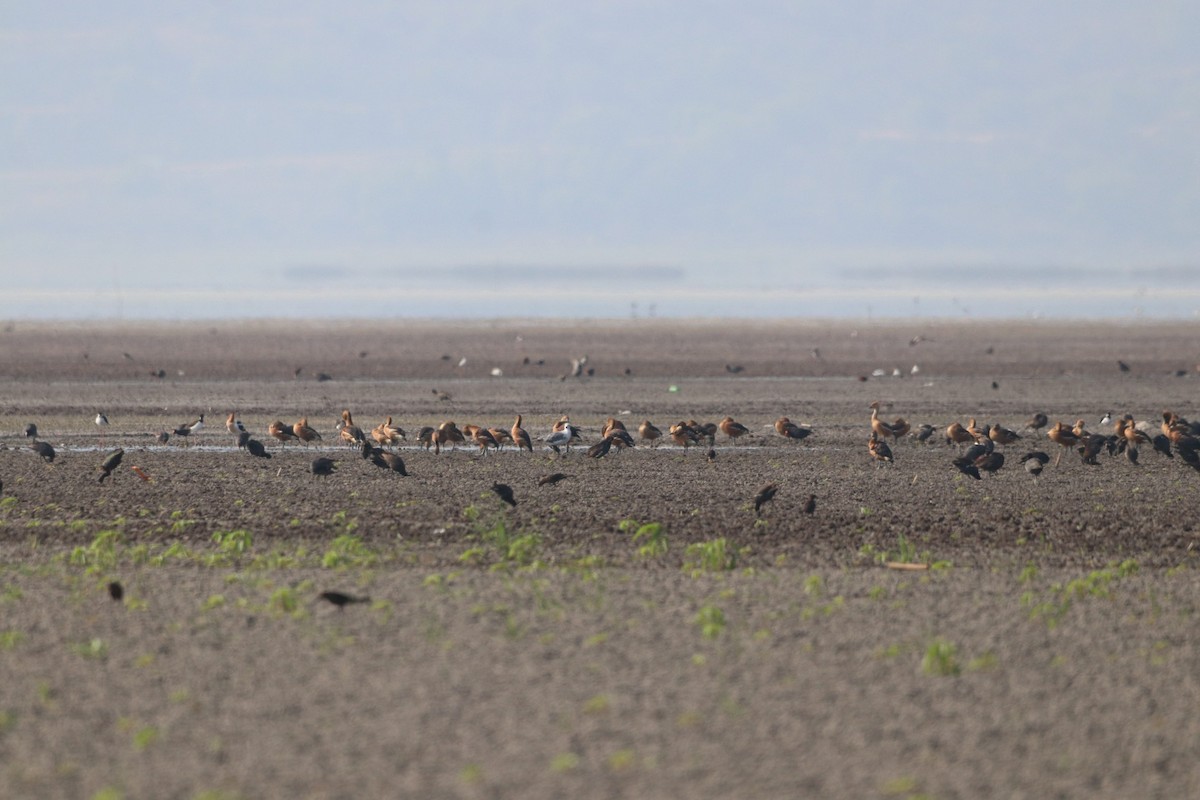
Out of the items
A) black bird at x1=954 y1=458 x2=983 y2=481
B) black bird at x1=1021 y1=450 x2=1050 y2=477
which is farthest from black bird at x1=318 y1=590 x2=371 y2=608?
black bird at x1=1021 y1=450 x2=1050 y2=477

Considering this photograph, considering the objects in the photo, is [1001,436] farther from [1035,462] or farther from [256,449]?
[256,449]

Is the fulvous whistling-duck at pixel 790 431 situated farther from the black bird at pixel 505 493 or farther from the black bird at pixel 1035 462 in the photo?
the black bird at pixel 505 493

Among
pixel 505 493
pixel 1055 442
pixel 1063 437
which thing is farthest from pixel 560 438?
pixel 1055 442

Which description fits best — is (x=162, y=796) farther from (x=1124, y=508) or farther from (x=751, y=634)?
(x=1124, y=508)

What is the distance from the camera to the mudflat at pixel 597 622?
8.52 meters

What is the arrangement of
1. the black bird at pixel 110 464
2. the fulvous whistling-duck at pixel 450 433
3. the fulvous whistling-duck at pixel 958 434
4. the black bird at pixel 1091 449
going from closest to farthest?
the black bird at pixel 110 464 < the black bird at pixel 1091 449 < the fulvous whistling-duck at pixel 450 433 < the fulvous whistling-duck at pixel 958 434

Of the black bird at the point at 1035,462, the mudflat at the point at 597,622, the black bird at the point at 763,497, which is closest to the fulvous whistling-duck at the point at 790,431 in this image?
the mudflat at the point at 597,622

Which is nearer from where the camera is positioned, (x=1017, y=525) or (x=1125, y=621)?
(x=1125, y=621)

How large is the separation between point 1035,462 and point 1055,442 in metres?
3.16

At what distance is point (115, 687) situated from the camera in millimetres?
9898

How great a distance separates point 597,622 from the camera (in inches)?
461

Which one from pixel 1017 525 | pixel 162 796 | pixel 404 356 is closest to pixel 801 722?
pixel 162 796

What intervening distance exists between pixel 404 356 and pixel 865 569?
4576 centimetres

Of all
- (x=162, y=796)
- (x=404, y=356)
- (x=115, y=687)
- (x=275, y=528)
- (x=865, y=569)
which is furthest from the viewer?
(x=404, y=356)
